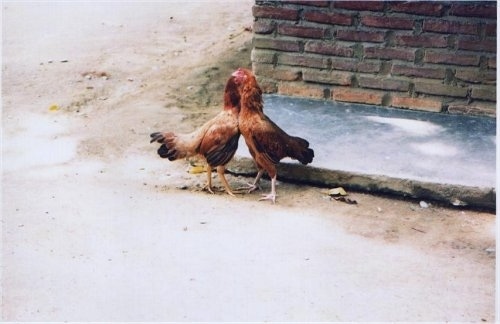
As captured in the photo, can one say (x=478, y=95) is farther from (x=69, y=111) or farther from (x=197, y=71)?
(x=69, y=111)

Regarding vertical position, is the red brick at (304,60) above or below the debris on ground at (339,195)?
above

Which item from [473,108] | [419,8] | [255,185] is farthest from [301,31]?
[255,185]

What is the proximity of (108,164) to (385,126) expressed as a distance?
199 centimetres

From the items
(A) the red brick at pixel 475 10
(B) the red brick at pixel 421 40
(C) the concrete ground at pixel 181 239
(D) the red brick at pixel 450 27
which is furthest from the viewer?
(B) the red brick at pixel 421 40

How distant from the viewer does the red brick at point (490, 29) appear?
4840 mm

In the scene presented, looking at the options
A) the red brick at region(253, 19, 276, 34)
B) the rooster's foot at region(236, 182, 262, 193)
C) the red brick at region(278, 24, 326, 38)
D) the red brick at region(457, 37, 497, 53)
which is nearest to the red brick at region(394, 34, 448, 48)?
the red brick at region(457, 37, 497, 53)

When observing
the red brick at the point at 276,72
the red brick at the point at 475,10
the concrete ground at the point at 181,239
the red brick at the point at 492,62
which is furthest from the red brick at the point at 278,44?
the red brick at the point at 492,62

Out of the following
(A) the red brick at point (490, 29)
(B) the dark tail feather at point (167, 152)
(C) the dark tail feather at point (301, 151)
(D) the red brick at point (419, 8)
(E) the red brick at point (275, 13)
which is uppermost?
(D) the red brick at point (419, 8)

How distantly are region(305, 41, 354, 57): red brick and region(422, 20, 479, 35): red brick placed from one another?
0.60 m

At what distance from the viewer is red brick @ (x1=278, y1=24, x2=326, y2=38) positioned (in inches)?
209

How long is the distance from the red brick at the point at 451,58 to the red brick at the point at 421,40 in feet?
0.23

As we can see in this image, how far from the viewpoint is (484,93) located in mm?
5039

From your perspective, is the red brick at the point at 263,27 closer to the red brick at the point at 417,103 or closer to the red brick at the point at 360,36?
the red brick at the point at 360,36

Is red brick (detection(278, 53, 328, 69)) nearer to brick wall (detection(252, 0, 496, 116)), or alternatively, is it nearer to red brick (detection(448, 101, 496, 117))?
brick wall (detection(252, 0, 496, 116))
